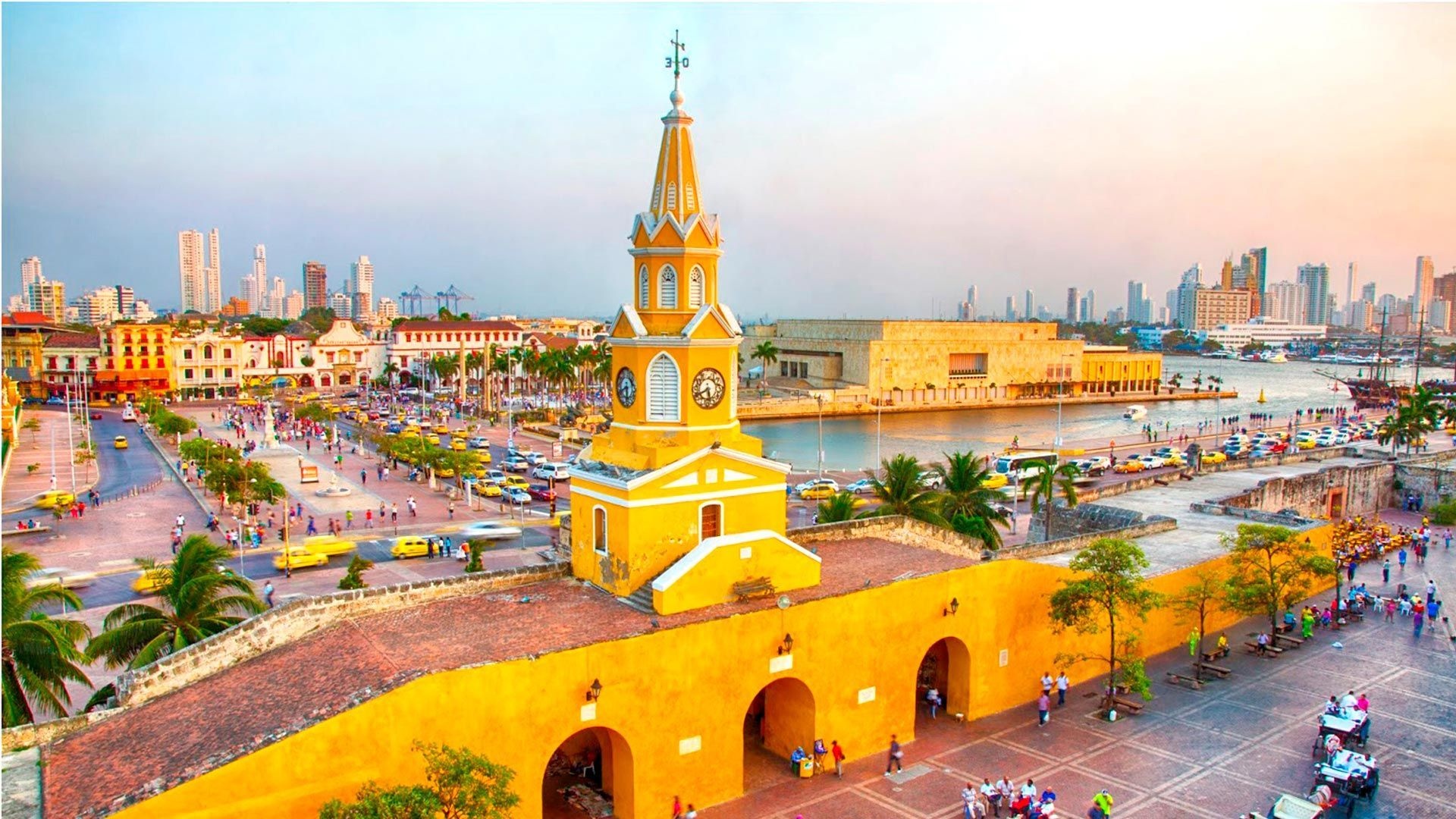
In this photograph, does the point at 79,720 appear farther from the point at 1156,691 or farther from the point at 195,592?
the point at 1156,691

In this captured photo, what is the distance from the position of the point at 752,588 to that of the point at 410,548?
20010 mm

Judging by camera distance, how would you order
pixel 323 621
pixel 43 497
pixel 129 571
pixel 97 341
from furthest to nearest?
pixel 97 341
pixel 43 497
pixel 129 571
pixel 323 621

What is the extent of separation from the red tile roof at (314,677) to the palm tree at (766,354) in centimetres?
10241

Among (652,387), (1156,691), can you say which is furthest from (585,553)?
(1156,691)

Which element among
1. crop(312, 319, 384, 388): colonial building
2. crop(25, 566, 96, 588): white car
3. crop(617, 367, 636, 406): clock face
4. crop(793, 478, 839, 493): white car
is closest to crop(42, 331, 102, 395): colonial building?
crop(312, 319, 384, 388): colonial building

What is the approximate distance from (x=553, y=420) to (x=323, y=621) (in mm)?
66034

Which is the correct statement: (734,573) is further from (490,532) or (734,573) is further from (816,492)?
(816,492)

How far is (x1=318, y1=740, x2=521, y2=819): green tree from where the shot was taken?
11.7 m

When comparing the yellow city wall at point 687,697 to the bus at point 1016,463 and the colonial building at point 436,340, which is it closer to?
the bus at point 1016,463

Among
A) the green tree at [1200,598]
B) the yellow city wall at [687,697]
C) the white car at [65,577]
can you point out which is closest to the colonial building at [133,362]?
the white car at [65,577]

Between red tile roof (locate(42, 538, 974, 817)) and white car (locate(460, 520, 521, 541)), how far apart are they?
1828 centimetres

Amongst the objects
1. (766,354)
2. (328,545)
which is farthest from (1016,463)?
(766,354)

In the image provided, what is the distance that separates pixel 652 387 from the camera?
64.4 feet

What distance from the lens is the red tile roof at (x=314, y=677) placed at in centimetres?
1248
